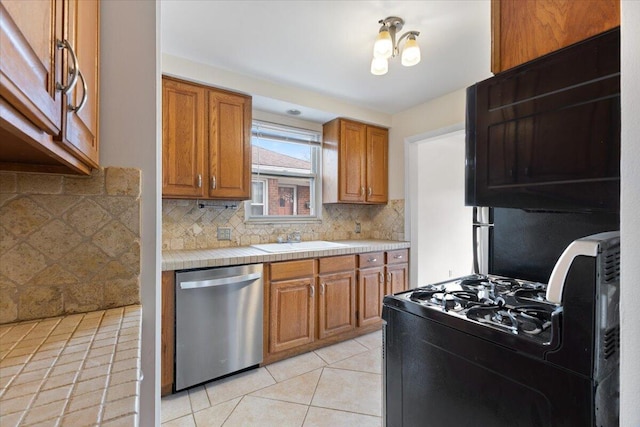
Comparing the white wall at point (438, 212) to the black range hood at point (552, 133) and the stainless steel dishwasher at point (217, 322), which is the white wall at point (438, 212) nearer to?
the stainless steel dishwasher at point (217, 322)

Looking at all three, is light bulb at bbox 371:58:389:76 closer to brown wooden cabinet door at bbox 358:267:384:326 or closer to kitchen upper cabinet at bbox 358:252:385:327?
kitchen upper cabinet at bbox 358:252:385:327

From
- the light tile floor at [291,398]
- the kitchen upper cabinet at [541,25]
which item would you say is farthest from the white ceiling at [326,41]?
the light tile floor at [291,398]

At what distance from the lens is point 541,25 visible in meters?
1.07

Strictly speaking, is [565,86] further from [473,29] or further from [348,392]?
[348,392]

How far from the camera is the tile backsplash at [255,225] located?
254 cm

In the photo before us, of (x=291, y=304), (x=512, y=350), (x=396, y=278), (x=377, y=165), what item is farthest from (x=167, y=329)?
(x=377, y=165)

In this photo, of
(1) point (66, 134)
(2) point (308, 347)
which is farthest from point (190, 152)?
(2) point (308, 347)

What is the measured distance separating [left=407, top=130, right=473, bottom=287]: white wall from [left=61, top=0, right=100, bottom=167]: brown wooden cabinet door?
2.98 meters

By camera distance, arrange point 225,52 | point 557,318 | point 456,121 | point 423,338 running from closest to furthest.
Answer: point 557,318, point 423,338, point 225,52, point 456,121

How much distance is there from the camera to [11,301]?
90 cm

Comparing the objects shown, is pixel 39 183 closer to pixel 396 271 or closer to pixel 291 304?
pixel 291 304

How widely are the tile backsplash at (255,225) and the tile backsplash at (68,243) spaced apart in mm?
1563

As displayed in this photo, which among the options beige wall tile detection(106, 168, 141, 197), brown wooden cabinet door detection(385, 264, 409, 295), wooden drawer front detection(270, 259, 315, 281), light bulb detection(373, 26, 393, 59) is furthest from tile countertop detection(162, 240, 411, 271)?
light bulb detection(373, 26, 393, 59)

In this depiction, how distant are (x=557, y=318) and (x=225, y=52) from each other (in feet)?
8.12
